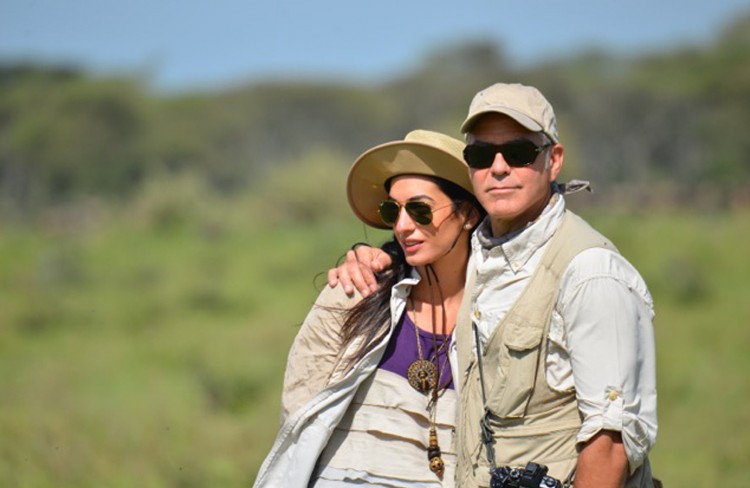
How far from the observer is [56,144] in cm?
3681

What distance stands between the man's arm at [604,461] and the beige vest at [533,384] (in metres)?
0.15

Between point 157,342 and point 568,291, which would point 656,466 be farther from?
point 157,342

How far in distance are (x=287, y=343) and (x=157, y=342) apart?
1447mm

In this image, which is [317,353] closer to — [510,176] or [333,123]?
[510,176]

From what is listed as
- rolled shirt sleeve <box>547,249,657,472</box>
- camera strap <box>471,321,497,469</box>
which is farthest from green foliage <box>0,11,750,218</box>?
rolled shirt sleeve <box>547,249,657,472</box>

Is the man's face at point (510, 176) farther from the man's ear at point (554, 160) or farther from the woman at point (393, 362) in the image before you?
the woman at point (393, 362)

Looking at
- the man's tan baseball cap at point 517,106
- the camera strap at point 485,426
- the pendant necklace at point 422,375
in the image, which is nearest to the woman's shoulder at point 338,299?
the pendant necklace at point 422,375

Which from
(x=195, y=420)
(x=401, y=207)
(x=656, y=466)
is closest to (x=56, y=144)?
(x=195, y=420)

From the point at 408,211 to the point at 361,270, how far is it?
0.24m

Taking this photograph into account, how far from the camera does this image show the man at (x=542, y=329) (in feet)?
9.89

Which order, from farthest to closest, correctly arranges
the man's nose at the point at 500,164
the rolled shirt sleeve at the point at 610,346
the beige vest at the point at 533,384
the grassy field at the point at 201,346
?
the grassy field at the point at 201,346 → the man's nose at the point at 500,164 → the beige vest at the point at 533,384 → the rolled shirt sleeve at the point at 610,346

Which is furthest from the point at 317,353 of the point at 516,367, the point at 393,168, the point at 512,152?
the point at 512,152

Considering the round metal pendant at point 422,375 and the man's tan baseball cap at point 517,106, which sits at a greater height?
the man's tan baseball cap at point 517,106

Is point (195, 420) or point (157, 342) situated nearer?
point (195, 420)
